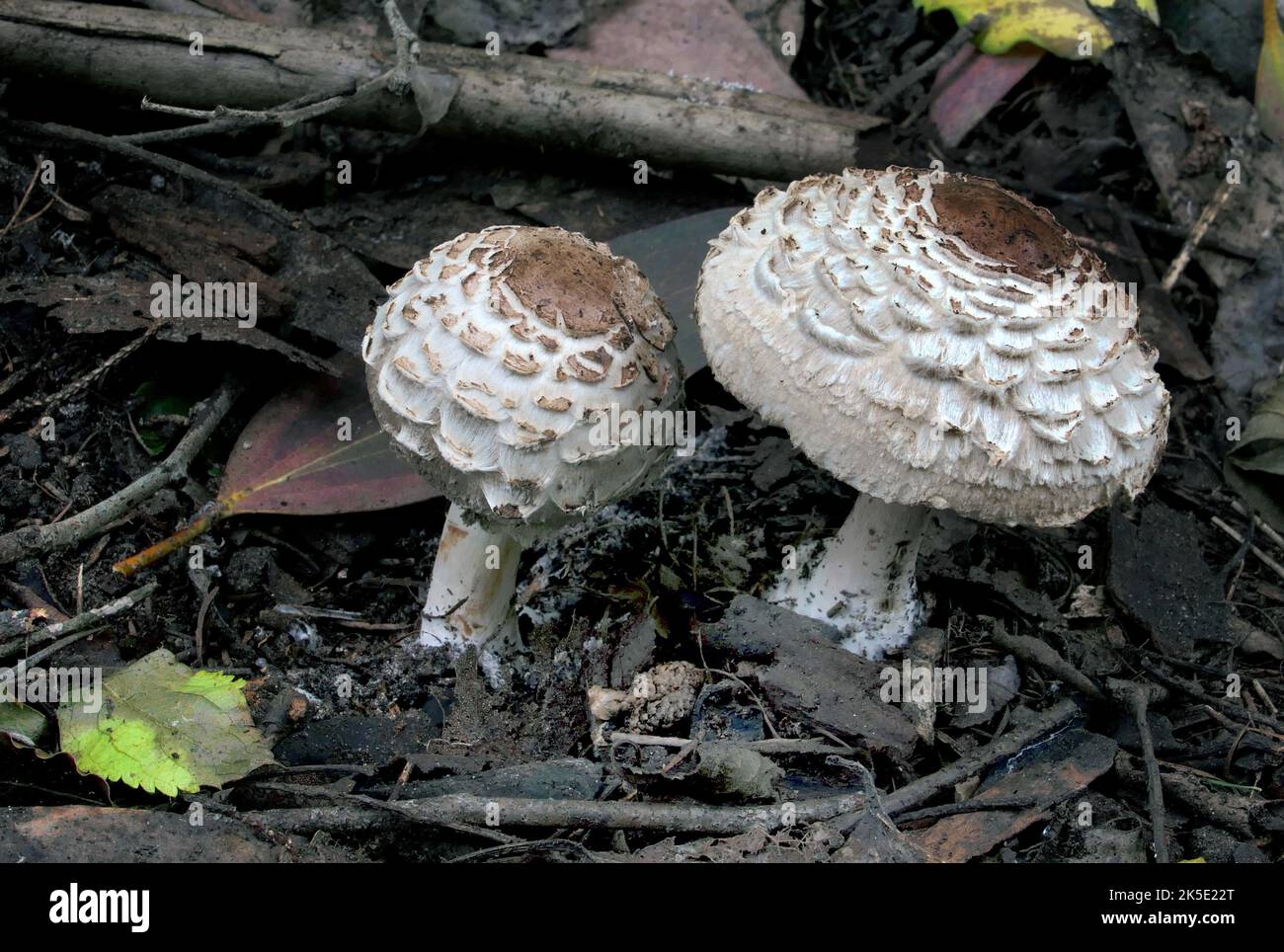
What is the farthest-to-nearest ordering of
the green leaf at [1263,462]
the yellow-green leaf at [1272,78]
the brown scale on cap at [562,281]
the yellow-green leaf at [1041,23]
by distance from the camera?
the yellow-green leaf at [1041,23]
the yellow-green leaf at [1272,78]
the green leaf at [1263,462]
the brown scale on cap at [562,281]

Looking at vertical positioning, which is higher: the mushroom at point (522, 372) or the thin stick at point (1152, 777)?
the mushroom at point (522, 372)

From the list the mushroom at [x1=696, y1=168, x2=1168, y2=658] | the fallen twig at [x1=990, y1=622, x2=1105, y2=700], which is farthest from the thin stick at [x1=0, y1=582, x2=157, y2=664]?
the fallen twig at [x1=990, y1=622, x2=1105, y2=700]

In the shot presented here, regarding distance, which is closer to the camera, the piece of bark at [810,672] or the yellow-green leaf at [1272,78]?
the piece of bark at [810,672]

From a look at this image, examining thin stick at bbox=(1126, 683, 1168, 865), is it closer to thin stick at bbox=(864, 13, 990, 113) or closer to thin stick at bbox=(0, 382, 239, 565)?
thin stick at bbox=(864, 13, 990, 113)

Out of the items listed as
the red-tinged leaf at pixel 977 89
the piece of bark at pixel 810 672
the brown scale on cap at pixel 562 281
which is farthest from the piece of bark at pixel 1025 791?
the red-tinged leaf at pixel 977 89

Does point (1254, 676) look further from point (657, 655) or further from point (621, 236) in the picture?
point (621, 236)

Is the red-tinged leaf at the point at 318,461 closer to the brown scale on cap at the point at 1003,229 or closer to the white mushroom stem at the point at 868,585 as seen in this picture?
the white mushroom stem at the point at 868,585
